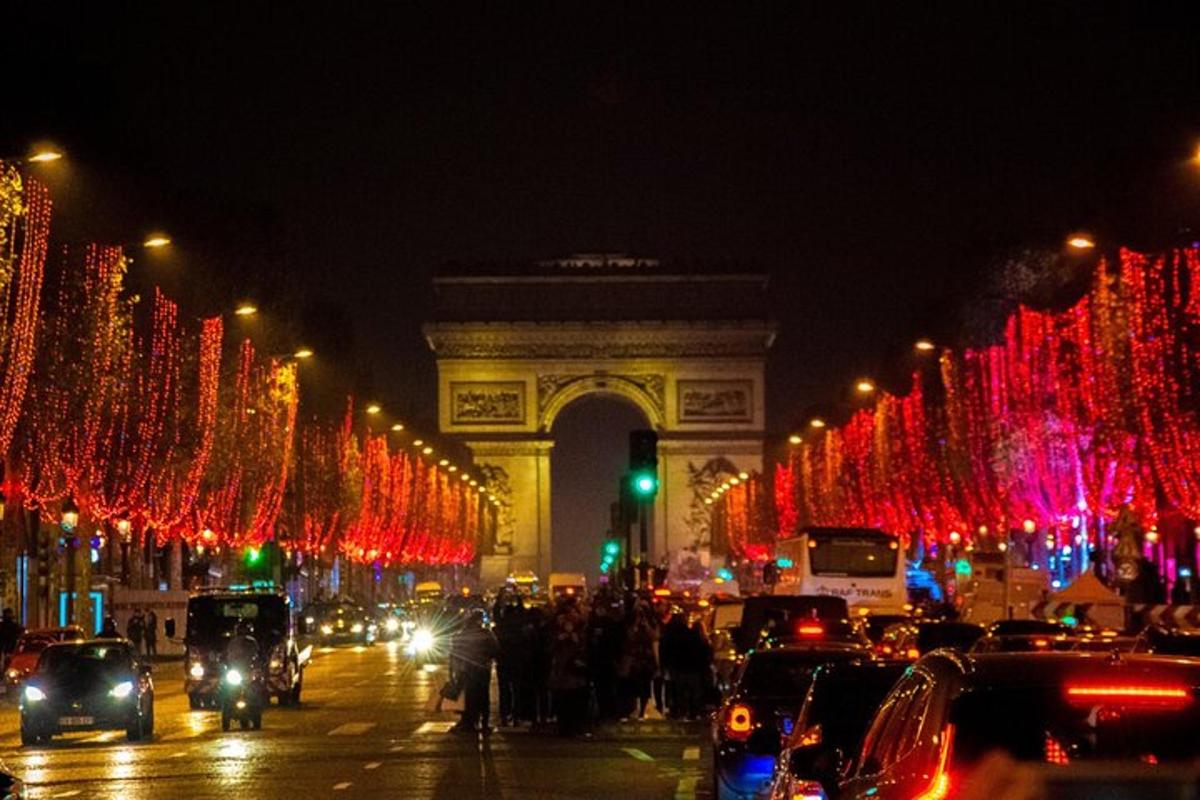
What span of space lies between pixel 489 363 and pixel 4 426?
9771 centimetres

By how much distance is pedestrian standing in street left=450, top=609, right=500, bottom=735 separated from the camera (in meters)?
34.5

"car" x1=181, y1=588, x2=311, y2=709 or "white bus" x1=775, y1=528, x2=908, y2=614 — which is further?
"white bus" x1=775, y1=528, x2=908, y2=614

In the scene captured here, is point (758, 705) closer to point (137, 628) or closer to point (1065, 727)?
point (1065, 727)

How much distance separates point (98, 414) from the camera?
51625mm

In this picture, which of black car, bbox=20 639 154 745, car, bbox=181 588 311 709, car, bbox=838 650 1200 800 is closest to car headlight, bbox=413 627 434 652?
car, bbox=181 588 311 709

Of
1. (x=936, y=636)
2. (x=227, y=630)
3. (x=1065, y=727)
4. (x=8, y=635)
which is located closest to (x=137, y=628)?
(x=8, y=635)

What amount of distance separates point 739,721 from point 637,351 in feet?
403

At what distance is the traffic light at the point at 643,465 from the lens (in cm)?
5009

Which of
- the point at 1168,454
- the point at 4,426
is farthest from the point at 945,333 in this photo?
the point at 4,426

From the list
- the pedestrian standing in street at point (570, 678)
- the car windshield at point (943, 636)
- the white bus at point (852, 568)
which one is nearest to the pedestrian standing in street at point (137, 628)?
the white bus at point (852, 568)

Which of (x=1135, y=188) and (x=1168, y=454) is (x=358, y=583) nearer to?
(x=1135, y=188)

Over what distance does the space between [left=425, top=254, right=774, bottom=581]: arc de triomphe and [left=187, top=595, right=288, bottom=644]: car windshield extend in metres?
99.3

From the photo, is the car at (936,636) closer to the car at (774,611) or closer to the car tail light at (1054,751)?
the car at (774,611)

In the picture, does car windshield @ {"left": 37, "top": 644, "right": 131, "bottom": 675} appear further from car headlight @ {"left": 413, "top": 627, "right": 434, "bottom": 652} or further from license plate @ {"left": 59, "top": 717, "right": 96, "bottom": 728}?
car headlight @ {"left": 413, "top": 627, "right": 434, "bottom": 652}
